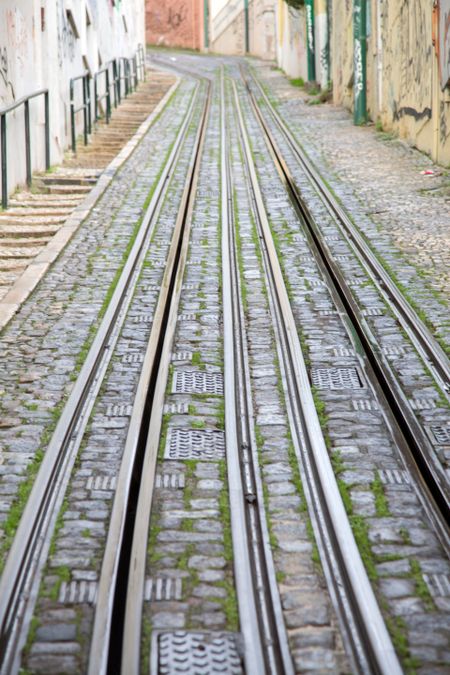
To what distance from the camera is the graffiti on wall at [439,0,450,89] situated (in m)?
14.3

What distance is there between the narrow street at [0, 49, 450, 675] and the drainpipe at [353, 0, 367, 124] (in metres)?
10.2

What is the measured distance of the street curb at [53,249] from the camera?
8022 mm

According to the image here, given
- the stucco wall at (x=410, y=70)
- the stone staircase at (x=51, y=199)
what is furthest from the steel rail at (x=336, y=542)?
the stucco wall at (x=410, y=70)

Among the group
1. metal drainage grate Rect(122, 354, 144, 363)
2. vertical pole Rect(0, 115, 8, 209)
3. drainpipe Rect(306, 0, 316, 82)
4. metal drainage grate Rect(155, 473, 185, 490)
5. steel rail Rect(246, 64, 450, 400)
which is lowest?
metal drainage grate Rect(155, 473, 185, 490)

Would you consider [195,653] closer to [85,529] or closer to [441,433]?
[85,529]

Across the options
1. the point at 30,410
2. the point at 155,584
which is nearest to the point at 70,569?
the point at 155,584

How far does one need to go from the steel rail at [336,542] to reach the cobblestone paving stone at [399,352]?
0.57m

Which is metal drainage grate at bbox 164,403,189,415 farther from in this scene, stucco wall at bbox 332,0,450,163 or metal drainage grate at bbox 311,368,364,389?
stucco wall at bbox 332,0,450,163

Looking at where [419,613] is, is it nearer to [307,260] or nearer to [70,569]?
[70,569]

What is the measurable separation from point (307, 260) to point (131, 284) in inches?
68.1

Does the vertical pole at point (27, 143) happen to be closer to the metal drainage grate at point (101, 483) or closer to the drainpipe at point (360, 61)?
the metal drainage grate at point (101, 483)

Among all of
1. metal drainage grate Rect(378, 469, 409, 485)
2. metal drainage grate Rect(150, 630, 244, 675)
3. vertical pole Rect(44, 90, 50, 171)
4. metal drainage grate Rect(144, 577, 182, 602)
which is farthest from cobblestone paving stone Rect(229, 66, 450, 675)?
vertical pole Rect(44, 90, 50, 171)

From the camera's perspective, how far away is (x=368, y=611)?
3.62m

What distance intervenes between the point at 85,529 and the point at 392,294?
430cm
